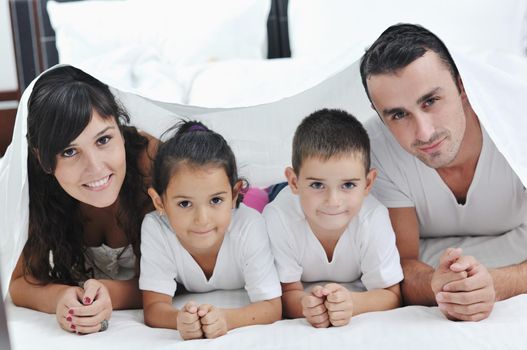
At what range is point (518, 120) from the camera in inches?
54.4

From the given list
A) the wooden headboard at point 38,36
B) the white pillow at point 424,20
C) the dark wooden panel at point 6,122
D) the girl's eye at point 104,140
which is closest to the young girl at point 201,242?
the girl's eye at point 104,140

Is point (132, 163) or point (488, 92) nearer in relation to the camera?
point (488, 92)

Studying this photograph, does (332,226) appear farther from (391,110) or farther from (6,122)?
(6,122)

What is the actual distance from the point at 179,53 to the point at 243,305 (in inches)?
51.1

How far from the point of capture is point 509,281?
1344mm

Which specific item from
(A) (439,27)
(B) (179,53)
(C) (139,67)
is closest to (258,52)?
→ (B) (179,53)

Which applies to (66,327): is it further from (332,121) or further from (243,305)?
(332,121)

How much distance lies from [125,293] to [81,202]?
22 cm

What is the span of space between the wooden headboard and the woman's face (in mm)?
1406

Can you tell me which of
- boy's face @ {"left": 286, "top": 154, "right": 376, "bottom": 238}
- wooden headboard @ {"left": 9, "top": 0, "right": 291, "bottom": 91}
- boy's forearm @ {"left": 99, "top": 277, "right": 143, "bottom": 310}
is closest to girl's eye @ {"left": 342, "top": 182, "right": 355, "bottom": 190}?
boy's face @ {"left": 286, "top": 154, "right": 376, "bottom": 238}

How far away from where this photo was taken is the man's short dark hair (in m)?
1.33

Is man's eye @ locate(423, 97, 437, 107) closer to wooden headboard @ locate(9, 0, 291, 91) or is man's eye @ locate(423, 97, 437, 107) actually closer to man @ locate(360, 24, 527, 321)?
man @ locate(360, 24, 527, 321)

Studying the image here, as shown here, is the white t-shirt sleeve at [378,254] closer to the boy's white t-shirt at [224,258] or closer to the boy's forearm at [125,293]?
the boy's white t-shirt at [224,258]

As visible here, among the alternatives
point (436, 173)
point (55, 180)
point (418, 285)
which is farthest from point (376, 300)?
point (55, 180)
